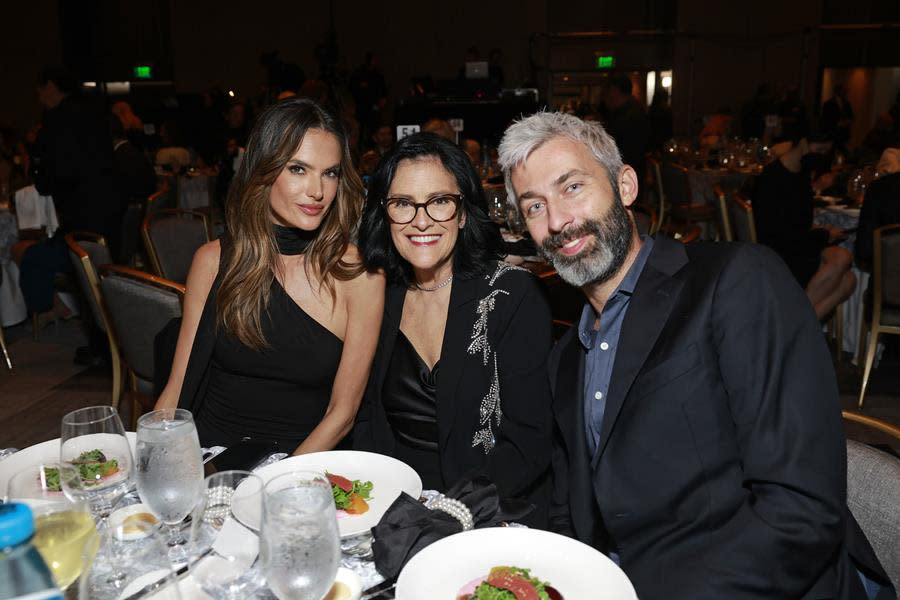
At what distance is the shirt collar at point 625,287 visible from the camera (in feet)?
5.35

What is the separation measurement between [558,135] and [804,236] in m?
3.63

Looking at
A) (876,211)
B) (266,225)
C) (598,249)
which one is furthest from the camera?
(876,211)

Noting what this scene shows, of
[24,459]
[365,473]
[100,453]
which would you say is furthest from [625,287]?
[24,459]

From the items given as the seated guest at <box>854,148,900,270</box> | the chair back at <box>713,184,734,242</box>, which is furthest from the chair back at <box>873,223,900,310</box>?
the chair back at <box>713,184,734,242</box>

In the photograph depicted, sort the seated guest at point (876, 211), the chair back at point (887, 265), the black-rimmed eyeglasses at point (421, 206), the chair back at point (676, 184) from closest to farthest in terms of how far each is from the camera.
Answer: the black-rimmed eyeglasses at point (421, 206) < the chair back at point (887, 265) < the seated guest at point (876, 211) < the chair back at point (676, 184)

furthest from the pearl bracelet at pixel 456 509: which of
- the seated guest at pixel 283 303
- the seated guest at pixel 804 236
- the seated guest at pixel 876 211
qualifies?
the seated guest at pixel 804 236

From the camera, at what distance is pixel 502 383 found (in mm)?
2027

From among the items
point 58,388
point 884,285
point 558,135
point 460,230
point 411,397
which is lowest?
point 58,388

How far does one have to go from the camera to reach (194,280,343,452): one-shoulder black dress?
2.24m

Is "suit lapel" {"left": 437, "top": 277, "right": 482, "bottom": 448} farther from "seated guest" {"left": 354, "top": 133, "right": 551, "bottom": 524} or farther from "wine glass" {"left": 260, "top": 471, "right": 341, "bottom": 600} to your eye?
"wine glass" {"left": 260, "top": 471, "right": 341, "bottom": 600}

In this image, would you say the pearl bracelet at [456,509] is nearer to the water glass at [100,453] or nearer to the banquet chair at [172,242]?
the water glass at [100,453]

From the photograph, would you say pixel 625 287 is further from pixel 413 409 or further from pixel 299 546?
pixel 299 546

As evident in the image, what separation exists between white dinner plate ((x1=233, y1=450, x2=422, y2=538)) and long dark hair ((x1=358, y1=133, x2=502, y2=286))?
76 centimetres

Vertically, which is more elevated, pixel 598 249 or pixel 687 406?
pixel 598 249
